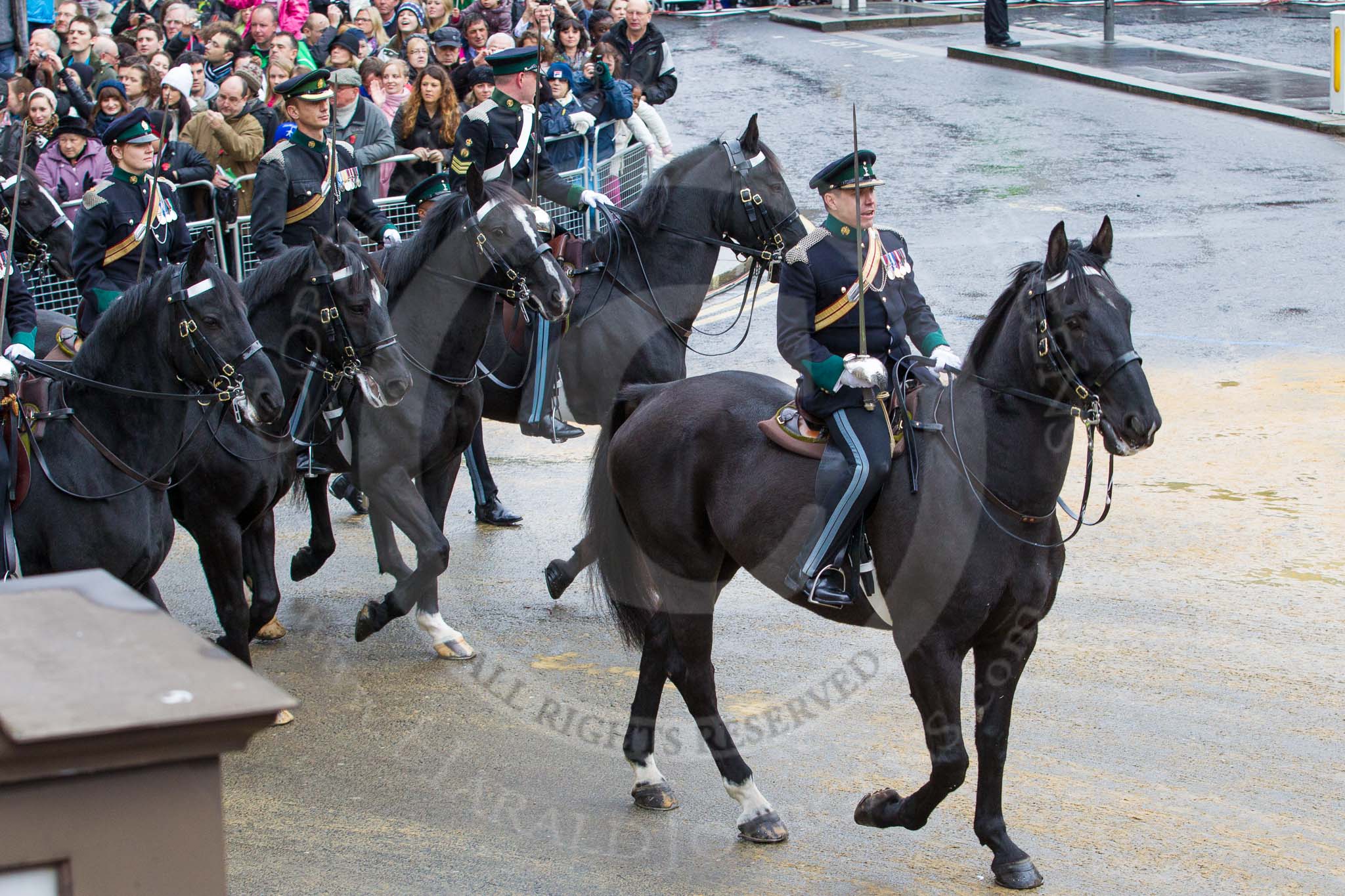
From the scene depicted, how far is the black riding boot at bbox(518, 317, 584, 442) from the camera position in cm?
870

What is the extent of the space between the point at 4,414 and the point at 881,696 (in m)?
3.87

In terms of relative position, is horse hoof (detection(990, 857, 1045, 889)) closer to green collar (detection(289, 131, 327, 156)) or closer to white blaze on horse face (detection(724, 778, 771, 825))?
white blaze on horse face (detection(724, 778, 771, 825))

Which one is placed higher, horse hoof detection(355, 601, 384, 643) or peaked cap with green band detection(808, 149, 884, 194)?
peaked cap with green band detection(808, 149, 884, 194)

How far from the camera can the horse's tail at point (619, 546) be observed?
6344 millimetres

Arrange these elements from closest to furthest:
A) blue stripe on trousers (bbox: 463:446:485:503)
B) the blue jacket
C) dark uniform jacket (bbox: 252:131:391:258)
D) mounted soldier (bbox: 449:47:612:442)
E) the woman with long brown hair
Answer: dark uniform jacket (bbox: 252:131:391:258) < mounted soldier (bbox: 449:47:612:442) < blue stripe on trousers (bbox: 463:446:485:503) < the woman with long brown hair < the blue jacket

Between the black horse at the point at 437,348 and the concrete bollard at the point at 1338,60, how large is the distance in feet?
48.6

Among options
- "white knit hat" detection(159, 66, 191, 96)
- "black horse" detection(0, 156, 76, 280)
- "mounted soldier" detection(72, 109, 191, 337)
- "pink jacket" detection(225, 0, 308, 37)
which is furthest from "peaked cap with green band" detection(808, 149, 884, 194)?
"pink jacket" detection(225, 0, 308, 37)

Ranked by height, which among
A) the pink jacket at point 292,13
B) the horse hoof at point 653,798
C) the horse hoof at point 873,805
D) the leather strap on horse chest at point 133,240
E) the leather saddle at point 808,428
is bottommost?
the horse hoof at point 653,798

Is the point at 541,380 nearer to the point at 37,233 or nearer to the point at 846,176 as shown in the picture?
the point at 37,233

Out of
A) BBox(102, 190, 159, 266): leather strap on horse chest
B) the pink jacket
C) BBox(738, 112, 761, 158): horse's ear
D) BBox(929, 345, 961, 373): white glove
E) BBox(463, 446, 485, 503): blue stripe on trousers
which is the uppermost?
the pink jacket

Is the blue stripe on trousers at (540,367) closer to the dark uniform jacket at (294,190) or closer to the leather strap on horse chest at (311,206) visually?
the dark uniform jacket at (294,190)

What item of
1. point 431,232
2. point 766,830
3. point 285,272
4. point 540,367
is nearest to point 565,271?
point 540,367

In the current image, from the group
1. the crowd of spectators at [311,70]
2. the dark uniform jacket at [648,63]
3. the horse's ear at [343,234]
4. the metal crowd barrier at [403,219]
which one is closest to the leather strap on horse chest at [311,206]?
the metal crowd barrier at [403,219]

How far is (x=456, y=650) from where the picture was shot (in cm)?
759
